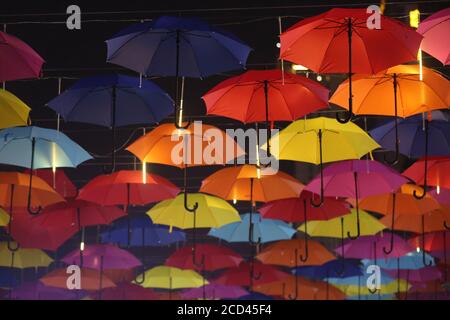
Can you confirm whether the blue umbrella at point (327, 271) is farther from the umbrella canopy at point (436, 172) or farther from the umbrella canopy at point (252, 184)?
the umbrella canopy at point (436, 172)

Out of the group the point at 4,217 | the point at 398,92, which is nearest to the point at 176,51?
the point at 398,92

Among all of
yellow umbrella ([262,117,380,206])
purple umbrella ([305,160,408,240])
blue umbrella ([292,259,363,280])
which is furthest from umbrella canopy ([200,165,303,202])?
blue umbrella ([292,259,363,280])

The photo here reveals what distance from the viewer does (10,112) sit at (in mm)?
6090

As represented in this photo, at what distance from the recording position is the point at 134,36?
5.65m

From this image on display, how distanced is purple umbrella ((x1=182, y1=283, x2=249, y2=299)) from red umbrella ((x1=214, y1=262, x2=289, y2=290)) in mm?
200

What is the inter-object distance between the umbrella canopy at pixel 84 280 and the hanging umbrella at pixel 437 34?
4.75 m

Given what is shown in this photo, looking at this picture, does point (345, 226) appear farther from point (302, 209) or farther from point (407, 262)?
point (407, 262)

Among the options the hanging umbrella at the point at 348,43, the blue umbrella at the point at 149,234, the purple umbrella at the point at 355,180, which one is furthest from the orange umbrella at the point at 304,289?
the hanging umbrella at the point at 348,43

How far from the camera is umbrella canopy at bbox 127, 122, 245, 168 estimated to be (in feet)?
21.6

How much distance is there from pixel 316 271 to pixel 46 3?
197 inches

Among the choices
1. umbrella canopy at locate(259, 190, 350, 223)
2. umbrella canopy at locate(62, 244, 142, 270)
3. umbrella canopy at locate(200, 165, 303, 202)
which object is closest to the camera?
umbrella canopy at locate(200, 165, 303, 202)

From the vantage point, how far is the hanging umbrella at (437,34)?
17.3ft

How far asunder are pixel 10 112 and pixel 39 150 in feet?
2.67

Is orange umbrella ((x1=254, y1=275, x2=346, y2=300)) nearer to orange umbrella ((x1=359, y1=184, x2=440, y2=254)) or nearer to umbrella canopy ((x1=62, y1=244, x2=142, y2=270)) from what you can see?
umbrella canopy ((x1=62, y1=244, x2=142, y2=270))
